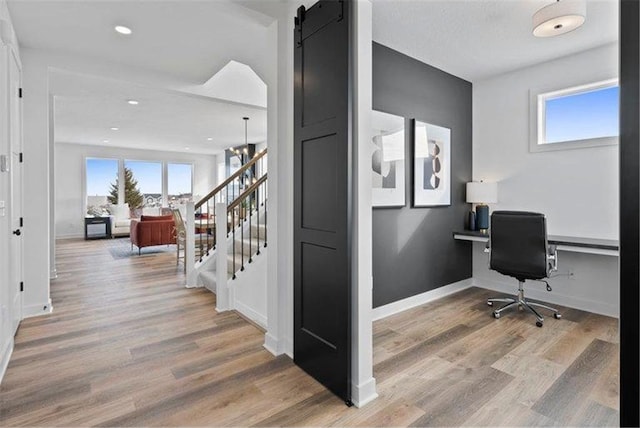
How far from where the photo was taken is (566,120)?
3.58 metres

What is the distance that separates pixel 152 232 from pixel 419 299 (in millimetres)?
5557

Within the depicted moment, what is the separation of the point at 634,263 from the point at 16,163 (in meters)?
4.12

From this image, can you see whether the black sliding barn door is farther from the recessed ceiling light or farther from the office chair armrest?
the office chair armrest

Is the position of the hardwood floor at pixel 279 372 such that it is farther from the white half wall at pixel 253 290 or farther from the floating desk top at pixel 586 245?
the floating desk top at pixel 586 245

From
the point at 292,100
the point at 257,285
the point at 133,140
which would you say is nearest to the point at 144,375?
the point at 257,285

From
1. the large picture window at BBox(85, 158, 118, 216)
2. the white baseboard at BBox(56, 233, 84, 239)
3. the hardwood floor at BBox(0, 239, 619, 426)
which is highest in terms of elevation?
the large picture window at BBox(85, 158, 118, 216)

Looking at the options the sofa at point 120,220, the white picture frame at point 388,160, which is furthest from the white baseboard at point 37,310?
the sofa at point 120,220

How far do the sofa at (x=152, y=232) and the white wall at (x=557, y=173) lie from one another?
5.92m

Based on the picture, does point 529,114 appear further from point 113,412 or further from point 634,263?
point 113,412

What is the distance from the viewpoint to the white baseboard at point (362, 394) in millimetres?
1891

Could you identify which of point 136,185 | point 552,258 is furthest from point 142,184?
point 552,258

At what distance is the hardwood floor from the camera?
5.91 ft

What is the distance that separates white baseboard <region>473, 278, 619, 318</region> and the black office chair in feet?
1.50

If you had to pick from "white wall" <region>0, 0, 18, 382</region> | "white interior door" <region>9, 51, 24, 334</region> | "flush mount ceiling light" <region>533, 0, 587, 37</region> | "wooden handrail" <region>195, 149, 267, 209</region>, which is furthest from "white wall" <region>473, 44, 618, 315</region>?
"white interior door" <region>9, 51, 24, 334</region>
